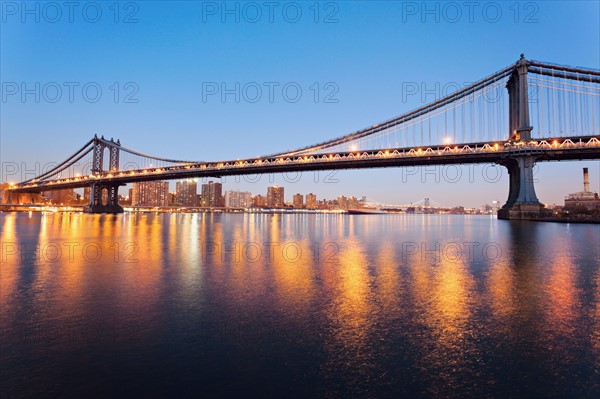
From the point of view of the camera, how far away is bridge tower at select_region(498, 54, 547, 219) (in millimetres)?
45000

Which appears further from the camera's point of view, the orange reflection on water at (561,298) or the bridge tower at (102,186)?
the bridge tower at (102,186)

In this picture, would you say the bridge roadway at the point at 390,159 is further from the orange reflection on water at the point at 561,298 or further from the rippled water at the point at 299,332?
the rippled water at the point at 299,332

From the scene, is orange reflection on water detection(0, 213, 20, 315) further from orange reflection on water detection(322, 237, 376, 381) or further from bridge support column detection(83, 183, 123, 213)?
bridge support column detection(83, 183, 123, 213)

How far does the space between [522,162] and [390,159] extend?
16264 mm

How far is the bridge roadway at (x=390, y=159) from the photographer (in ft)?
147

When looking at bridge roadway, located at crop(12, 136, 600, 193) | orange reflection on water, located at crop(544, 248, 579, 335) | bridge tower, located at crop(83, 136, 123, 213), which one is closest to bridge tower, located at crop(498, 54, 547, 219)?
bridge roadway, located at crop(12, 136, 600, 193)

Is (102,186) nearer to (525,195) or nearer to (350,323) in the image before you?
(525,195)

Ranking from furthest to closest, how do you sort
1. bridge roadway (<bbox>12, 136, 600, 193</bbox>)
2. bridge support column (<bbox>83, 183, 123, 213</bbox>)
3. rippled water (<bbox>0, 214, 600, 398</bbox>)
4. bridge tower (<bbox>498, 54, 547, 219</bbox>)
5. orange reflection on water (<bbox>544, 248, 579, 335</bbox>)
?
bridge support column (<bbox>83, 183, 123, 213</bbox>)
bridge tower (<bbox>498, 54, 547, 219</bbox>)
bridge roadway (<bbox>12, 136, 600, 193</bbox>)
orange reflection on water (<bbox>544, 248, 579, 335</bbox>)
rippled water (<bbox>0, 214, 600, 398</bbox>)

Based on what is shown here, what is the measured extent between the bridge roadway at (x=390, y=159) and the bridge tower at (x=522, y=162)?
0.94 meters

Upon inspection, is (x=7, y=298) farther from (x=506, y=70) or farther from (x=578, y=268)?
(x=506, y=70)

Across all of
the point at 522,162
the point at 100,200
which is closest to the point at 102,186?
the point at 100,200

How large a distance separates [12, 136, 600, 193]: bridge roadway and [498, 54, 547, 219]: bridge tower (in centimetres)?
94

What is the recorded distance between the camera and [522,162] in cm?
4512

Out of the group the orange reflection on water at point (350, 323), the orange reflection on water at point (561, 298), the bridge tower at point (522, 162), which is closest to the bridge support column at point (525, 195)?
the bridge tower at point (522, 162)
